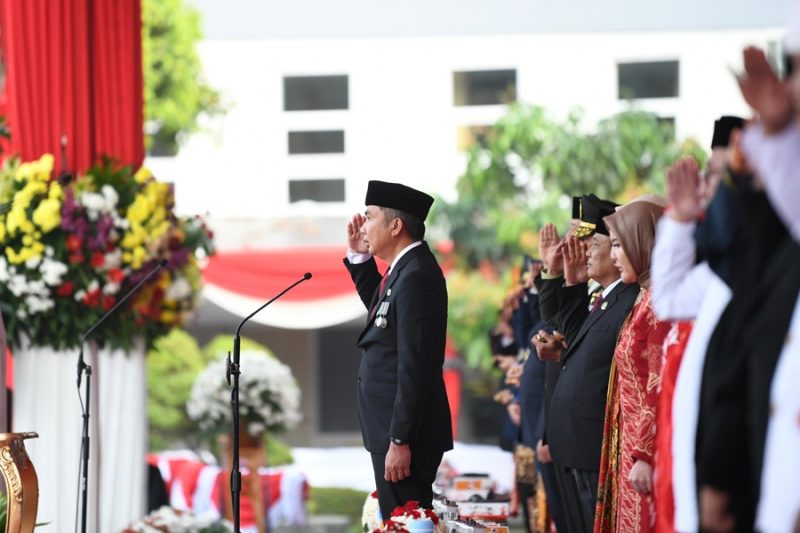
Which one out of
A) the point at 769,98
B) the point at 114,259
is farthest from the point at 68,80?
the point at 769,98

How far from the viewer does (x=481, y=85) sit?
52.9ft

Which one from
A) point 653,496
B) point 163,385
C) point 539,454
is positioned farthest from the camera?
point 163,385

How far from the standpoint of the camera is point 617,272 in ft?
14.4

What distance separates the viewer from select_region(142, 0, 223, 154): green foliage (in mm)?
15812

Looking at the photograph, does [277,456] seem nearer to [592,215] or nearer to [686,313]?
[592,215]

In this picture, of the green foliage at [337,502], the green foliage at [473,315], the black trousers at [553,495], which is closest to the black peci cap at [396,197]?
the black trousers at [553,495]

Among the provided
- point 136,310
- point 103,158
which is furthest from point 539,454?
point 103,158

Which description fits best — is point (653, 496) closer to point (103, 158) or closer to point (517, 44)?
point (103, 158)

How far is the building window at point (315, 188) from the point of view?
16.2 metres

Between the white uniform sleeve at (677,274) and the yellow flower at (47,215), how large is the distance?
10.8 ft

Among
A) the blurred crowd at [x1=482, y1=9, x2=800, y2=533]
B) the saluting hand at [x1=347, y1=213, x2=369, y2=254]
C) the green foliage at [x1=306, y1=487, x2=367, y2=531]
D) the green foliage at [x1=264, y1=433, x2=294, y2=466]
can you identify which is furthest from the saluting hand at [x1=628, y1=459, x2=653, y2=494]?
the green foliage at [x1=264, y1=433, x2=294, y2=466]

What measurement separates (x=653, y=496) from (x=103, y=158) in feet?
10.9

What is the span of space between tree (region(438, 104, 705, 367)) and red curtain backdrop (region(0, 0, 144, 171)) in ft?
23.4

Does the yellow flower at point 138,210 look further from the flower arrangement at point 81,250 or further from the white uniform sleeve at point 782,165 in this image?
the white uniform sleeve at point 782,165
